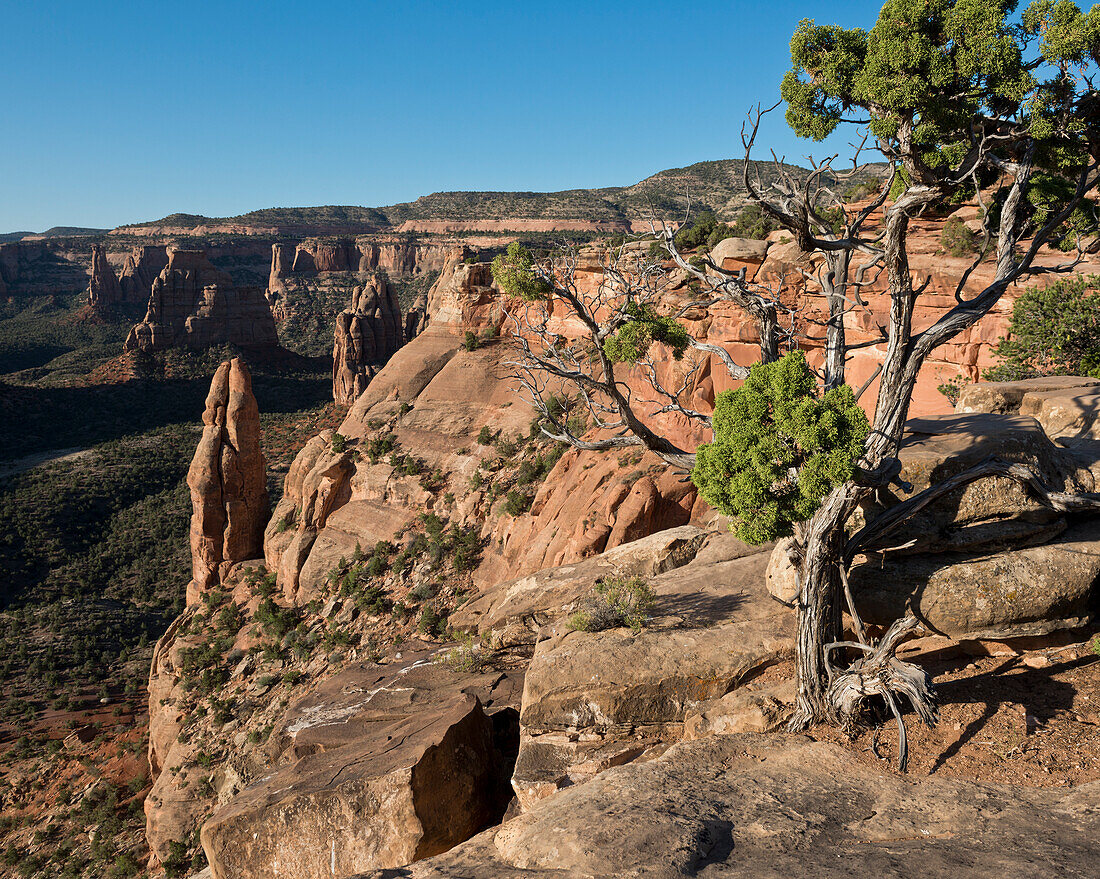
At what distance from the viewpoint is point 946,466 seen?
13.0 meters

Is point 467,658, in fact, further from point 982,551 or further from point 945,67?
point 945,67

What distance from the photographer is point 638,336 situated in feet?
51.2

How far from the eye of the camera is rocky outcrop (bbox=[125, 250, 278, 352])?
104m

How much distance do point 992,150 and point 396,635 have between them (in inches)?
1126

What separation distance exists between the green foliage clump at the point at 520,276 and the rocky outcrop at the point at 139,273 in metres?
147

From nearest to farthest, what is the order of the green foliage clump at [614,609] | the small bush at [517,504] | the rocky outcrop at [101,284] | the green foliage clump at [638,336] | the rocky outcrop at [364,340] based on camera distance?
the green foliage clump at [614,609] → the green foliage clump at [638,336] → the small bush at [517,504] → the rocky outcrop at [364,340] → the rocky outcrop at [101,284]

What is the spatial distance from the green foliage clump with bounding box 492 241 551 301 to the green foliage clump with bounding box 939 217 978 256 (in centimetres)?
1847

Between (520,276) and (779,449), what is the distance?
7385mm

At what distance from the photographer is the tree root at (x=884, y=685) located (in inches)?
381

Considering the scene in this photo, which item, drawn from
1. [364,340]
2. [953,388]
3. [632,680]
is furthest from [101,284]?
[632,680]

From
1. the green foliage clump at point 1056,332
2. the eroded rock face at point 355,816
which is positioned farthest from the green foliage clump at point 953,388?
the eroded rock face at point 355,816

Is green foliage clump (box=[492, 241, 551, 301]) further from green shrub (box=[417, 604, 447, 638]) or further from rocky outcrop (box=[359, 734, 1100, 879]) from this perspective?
green shrub (box=[417, 604, 447, 638])

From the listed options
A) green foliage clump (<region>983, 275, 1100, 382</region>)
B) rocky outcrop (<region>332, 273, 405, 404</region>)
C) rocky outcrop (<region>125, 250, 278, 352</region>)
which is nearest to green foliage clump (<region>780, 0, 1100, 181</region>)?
green foliage clump (<region>983, 275, 1100, 382</region>)

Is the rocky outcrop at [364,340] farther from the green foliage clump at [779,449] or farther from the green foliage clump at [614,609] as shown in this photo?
the green foliage clump at [779,449]
